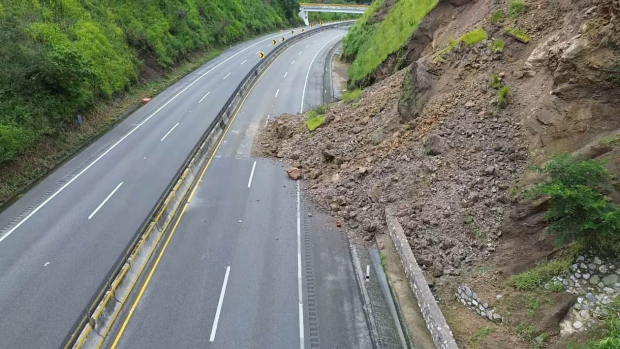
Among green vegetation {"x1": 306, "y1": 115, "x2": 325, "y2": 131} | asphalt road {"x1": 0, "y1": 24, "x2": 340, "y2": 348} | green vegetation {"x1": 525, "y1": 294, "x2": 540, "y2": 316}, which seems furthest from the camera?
green vegetation {"x1": 306, "y1": 115, "x2": 325, "y2": 131}

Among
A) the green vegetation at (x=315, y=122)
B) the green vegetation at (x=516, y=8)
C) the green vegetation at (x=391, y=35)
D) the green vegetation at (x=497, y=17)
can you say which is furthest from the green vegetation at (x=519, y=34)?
the green vegetation at (x=315, y=122)

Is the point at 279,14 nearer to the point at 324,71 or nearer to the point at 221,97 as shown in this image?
the point at 324,71

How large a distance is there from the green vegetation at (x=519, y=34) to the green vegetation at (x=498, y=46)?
0.53 m

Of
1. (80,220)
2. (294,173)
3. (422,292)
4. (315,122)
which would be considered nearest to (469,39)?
(315,122)

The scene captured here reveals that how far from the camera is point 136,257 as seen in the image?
14219 millimetres

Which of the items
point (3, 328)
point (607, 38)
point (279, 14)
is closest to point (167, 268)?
point (3, 328)

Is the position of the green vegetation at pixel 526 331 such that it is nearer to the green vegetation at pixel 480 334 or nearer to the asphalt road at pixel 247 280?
the green vegetation at pixel 480 334

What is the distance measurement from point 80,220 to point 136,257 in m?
4.76

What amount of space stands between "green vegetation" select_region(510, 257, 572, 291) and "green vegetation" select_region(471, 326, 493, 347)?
149 cm

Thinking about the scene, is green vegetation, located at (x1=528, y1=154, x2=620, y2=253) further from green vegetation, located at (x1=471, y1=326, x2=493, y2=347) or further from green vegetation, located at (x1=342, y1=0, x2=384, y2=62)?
green vegetation, located at (x1=342, y1=0, x2=384, y2=62)

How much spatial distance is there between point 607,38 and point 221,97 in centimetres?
2726

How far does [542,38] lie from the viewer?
1703 centimetres

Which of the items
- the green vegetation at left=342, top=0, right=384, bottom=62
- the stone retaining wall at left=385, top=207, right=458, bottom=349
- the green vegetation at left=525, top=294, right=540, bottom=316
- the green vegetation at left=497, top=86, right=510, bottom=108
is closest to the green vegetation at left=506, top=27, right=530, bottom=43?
the green vegetation at left=497, top=86, right=510, bottom=108

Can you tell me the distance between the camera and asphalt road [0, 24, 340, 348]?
41.1ft
